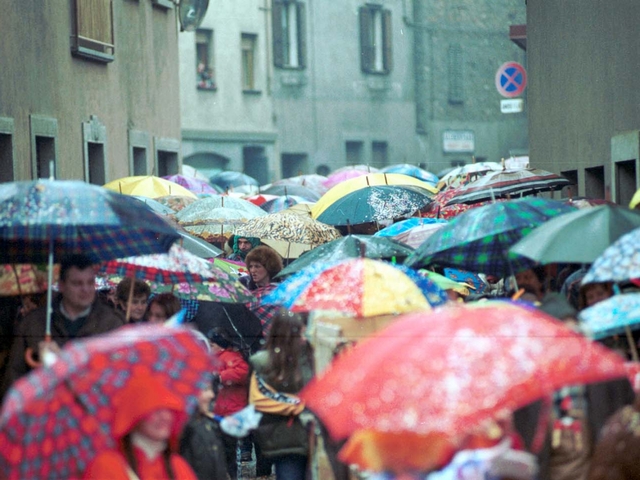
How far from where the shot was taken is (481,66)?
5303 centimetres

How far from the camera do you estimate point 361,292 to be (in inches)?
301

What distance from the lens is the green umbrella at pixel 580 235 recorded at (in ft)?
24.0

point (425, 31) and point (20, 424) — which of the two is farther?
point (425, 31)

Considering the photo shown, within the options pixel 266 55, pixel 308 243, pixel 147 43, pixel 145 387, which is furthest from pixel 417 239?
pixel 266 55

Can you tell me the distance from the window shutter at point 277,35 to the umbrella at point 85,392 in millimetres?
40482

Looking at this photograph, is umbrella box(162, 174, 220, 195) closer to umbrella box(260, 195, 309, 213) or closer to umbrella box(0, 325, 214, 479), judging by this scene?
umbrella box(260, 195, 309, 213)

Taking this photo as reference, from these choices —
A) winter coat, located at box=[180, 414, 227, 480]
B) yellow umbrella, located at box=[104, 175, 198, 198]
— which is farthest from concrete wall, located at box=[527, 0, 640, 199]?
winter coat, located at box=[180, 414, 227, 480]

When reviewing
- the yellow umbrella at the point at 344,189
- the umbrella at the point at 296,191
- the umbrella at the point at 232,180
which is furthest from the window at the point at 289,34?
the yellow umbrella at the point at 344,189

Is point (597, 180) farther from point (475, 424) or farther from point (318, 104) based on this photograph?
point (318, 104)

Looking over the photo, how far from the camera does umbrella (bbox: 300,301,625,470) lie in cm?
439

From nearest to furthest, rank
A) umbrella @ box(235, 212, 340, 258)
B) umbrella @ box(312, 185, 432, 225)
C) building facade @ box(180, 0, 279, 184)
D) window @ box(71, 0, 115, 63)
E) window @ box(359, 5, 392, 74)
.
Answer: umbrella @ box(235, 212, 340, 258), umbrella @ box(312, 185, 432, 225), window @ box(71, 0, 115, 63), building facade @ box(180, 0, 279, 184), window @ box(359, 5, 392, 74)

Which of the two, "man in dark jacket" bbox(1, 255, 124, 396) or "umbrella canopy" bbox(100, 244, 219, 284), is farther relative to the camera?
"umbrella canopy" bbox(100, 244, 219, 284)

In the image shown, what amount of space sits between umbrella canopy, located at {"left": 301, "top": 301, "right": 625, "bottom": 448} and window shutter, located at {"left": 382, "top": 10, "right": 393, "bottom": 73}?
45.2 m

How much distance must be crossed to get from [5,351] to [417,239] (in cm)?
495
